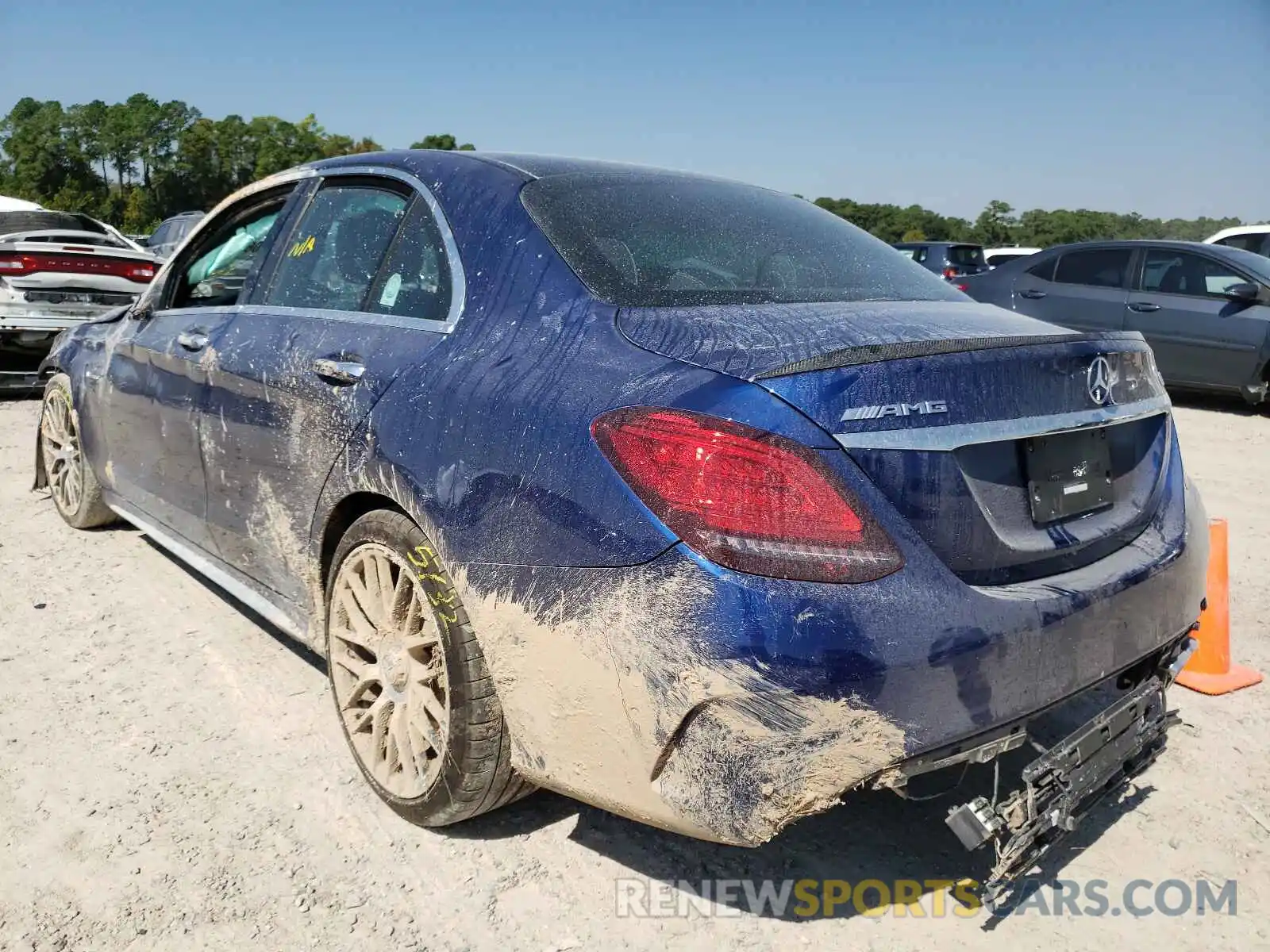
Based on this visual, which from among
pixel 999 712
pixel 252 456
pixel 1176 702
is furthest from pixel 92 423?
pixel 1176 702

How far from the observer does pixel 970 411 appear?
1900mm

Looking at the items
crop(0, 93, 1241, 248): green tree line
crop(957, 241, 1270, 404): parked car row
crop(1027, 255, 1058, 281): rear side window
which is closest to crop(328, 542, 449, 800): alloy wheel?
crop(957, 241, 1270, 404): parked car row

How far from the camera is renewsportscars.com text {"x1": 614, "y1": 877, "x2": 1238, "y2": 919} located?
7.30 ft

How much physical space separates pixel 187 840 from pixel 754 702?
1.56m

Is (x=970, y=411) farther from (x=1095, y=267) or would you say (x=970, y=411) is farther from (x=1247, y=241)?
(x=1247, y=241)

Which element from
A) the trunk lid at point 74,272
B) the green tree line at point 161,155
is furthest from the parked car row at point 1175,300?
the green tree line at point 161,155

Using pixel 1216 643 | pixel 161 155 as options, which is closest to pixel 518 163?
pixel 1216 643

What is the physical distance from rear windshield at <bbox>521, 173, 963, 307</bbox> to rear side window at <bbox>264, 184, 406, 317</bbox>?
545mm

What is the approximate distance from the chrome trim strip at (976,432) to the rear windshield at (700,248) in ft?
1.96

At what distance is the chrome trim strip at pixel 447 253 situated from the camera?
2.42m

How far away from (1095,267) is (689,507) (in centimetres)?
974

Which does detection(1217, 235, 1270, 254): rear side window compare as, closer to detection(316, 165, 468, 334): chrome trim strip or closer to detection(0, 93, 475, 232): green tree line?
detection(316, 165, 468, 334): chrome trim strip

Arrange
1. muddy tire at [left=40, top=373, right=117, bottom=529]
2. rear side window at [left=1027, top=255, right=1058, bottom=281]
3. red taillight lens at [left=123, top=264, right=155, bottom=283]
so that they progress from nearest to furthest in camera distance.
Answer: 1. muddy tire at [left=40, top=373, right=117, bottom=529]
2. red taillight lens at [left=123, top=264, right=155, bottom=283]
3. rear side window at [left=1027, top=255, right=1058, bottom=281]

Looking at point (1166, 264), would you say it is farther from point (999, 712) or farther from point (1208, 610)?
point (999, 712)
